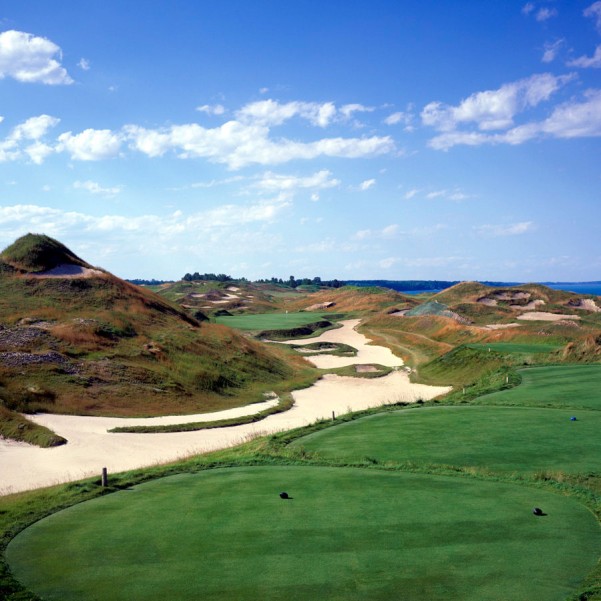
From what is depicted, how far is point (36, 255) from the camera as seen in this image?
187 ft

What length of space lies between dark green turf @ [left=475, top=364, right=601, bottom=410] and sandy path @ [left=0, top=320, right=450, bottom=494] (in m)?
9.48

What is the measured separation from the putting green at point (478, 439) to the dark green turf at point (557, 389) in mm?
1967

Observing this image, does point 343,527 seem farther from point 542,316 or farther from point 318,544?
point 542,316

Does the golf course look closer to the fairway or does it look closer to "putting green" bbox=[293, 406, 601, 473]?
"putting green" bbox=[293, 406, 601, 473]

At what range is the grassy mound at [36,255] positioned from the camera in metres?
56.3

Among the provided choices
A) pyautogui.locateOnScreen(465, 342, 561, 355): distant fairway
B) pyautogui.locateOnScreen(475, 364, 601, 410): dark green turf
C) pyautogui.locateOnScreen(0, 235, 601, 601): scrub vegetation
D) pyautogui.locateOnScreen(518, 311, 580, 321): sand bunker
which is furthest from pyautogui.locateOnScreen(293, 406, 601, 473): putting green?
pyautogui.locateOnScreen(518, 311, 580, 321): sand bunker

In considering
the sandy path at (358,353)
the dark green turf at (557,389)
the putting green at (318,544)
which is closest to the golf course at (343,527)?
the putting green at (318,544)

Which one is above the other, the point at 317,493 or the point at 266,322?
the point at 266,322

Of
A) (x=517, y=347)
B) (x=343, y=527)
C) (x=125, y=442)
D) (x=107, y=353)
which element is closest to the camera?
(x=343, y=527)

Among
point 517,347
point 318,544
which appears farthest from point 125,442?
point 517,347

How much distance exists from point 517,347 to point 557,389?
80.0ft

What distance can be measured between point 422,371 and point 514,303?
45.7 meters

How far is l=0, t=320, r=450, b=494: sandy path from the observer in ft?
84.2

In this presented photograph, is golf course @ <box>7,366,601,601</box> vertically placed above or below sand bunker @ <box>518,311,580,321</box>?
below
